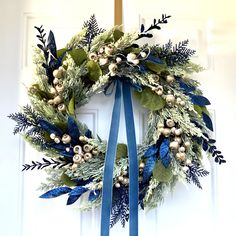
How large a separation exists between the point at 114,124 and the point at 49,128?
19 centimetres

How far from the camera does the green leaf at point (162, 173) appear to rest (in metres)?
0.86

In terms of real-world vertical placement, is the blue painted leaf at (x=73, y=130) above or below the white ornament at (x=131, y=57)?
below

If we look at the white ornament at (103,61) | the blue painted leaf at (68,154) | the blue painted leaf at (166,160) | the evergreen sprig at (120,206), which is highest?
the white ornament at (103,61)

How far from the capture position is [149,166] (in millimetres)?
880

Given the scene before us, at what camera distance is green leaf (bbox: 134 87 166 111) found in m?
0.92

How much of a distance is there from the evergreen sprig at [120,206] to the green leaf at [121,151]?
0.10m

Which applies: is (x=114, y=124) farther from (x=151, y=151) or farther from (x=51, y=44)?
(x=51, y=44)

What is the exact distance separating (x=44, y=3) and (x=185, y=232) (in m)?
0.93

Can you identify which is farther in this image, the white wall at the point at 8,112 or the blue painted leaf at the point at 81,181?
the white wall at the point at 8,112

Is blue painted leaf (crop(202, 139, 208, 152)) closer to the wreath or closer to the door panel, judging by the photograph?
the wreath

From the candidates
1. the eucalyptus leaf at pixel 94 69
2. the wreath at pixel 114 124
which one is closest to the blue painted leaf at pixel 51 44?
the wreath at pixel 114 124

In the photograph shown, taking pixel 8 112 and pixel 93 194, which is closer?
pixel 93 194

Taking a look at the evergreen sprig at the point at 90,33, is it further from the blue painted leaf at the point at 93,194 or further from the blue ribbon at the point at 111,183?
the blue painted leaf at the point at 93,194

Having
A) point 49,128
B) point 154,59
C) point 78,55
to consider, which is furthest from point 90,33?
point 49,128
